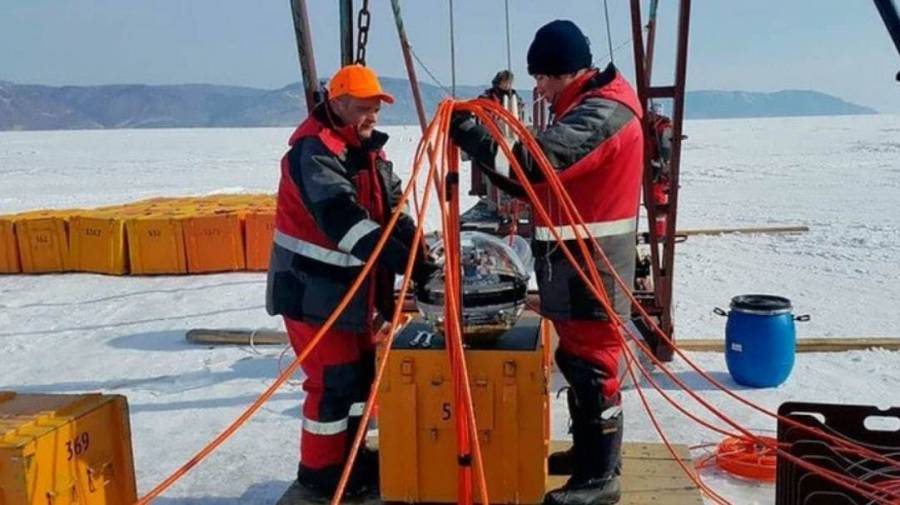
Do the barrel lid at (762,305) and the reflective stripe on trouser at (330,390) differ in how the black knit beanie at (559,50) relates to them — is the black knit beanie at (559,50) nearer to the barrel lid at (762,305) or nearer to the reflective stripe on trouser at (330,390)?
the reflective stripe on trouser at (330,390)

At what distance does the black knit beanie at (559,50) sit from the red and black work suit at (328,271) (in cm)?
79

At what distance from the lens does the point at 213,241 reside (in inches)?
388

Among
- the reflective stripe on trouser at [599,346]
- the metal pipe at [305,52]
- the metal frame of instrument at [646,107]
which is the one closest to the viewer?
the reflective stripe on trouser at [599,346]

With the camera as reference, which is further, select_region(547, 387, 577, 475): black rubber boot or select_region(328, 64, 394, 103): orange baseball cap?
select_region(547, 387, 577, 475): black rubber boot

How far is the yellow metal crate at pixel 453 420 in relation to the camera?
3178 mm

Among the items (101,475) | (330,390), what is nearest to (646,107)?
(330,390)

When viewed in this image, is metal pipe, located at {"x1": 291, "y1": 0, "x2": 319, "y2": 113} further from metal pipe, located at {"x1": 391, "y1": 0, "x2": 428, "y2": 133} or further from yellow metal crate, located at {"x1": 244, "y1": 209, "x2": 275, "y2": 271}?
yellow metal crate, located at {"x1": 244, "y1": 209, "x2": 275, "y2": 271}

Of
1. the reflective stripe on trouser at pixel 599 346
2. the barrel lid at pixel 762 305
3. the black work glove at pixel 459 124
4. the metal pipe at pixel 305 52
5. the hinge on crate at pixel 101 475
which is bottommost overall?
the hinge on crate at pixel 101 475

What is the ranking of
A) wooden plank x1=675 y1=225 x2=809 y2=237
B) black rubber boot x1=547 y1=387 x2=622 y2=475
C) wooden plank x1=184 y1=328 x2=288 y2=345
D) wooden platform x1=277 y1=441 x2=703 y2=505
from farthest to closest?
wooden plank x1=675 y1=225 x2=809 y2=237 → wooden plank x1=184 y1=328 x2=288 y2=345 → black rubber boot x1=547 y1=387 x2=622 y2=475 → wooden platform x1=277 y1=441 x2=703 y2=505

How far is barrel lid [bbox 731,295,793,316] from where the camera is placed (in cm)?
530

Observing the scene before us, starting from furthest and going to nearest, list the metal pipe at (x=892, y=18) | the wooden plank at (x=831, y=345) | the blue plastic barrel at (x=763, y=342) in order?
the wooden plank at (x=831, y=345)
the blue plastic barrel at (x=763, y=342)
the metal pipe at (x=892, y=18)

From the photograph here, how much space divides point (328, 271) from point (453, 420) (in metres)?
0.82

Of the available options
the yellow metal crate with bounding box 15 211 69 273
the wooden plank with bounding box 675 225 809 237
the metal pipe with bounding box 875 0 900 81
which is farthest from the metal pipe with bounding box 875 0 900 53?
the yellow metal crate with bounding box 15 211 69 273

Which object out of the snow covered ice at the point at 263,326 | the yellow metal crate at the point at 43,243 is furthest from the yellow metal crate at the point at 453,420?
the yellow metal crate at the point at 43,243
